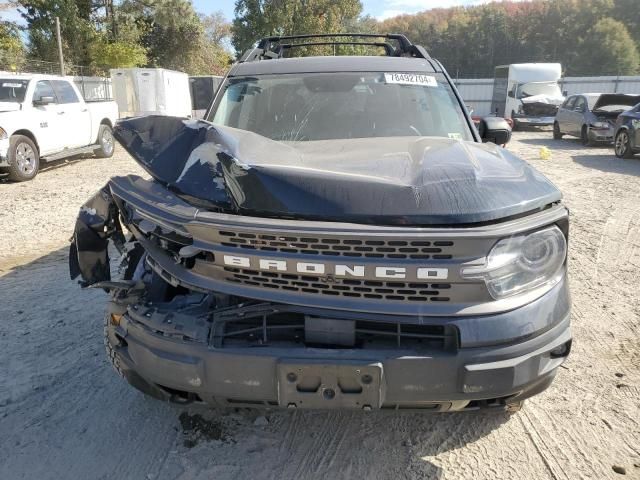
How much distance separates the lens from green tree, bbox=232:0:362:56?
32.9 meters

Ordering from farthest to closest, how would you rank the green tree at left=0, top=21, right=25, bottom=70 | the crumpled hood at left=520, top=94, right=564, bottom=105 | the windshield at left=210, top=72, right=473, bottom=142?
the green tree at left=0, top=21, right=25, bottom=70, the crumpled hood at left=520, top=94, right=564, bottom=105, the windshield at left=210, top=72, right=473, bottom=142

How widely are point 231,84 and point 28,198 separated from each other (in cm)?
621

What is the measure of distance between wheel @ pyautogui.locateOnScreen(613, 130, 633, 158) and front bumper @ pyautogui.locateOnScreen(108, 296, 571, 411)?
39.8ft

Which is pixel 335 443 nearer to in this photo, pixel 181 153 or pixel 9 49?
pixel 181 153

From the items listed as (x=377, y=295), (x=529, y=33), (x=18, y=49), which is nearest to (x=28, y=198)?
(x=377, y=295)

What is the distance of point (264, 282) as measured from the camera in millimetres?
2037

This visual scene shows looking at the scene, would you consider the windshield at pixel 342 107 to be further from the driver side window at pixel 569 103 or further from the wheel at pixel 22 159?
the driver side window at pixel 569 103

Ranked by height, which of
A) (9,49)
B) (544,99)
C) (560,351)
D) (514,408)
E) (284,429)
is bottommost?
(284,429)

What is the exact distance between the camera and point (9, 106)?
959 cm

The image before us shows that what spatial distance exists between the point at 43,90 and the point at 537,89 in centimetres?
2096

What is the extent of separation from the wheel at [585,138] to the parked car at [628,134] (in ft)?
9.93

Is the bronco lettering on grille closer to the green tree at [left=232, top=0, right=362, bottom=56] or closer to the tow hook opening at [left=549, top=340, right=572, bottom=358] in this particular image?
the tow hook opening at [left=549, top=340, right=572, bottom=358]

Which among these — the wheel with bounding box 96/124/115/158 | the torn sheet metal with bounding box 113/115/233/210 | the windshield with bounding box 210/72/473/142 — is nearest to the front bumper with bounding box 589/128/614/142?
the wheel with bounding box 96/124/115/158

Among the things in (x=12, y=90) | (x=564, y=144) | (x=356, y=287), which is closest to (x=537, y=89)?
(x=564, y=144)
